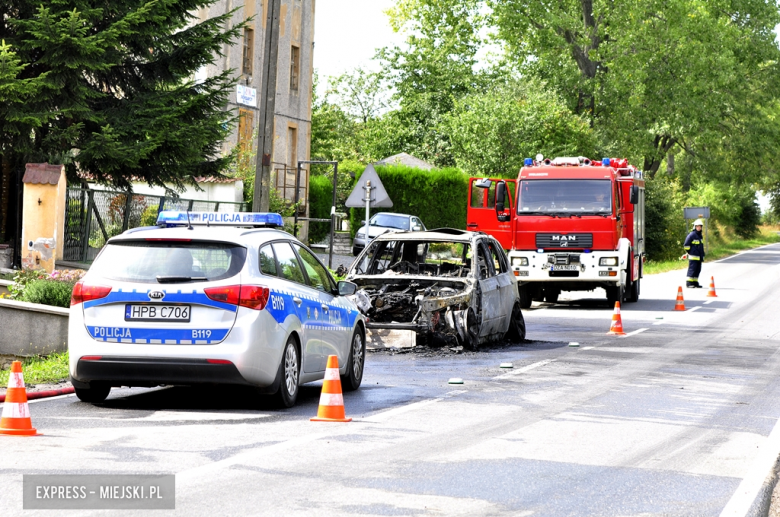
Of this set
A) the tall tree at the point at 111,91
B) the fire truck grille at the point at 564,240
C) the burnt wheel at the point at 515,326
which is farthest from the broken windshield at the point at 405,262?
the fire truck grille at the point at 564,240

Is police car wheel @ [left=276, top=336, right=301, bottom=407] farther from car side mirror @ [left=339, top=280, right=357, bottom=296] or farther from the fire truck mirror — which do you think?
the fire truck mirror

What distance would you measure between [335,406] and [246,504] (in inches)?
127

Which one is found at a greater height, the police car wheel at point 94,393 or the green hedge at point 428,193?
the green hedge at point 428,193

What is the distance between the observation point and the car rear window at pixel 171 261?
9656 mm

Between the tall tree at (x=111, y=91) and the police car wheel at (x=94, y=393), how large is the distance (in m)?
11.0

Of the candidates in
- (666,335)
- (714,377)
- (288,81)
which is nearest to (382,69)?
(288,81)

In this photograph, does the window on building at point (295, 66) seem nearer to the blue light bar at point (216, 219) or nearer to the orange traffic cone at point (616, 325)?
the orange traffic cone at point (616, 325)

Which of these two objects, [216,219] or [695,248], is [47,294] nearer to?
[216,219]

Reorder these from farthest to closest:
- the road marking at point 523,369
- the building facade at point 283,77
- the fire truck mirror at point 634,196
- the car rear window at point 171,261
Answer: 1. the building facade at point 283,77
2. the fire truck mirror at point 634,196
3. the road marking at point 523,369
4. the car rear window at point 171,261

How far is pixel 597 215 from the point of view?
2562 cm

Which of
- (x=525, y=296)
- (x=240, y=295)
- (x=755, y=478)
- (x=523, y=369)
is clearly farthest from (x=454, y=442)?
(x=525, y=296)

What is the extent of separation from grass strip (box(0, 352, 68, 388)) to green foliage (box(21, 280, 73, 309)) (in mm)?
1513

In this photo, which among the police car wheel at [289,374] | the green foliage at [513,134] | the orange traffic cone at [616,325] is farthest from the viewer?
the green foliage at [513,134]

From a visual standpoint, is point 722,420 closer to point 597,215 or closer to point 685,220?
point 597,215
